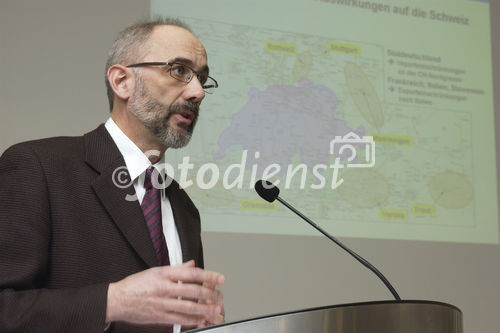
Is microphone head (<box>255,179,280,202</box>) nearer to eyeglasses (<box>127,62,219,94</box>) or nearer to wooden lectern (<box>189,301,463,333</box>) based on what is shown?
eyeglasses (<box>127,62,219,94</box>)

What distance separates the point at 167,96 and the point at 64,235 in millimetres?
549

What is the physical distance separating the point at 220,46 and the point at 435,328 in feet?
6.99

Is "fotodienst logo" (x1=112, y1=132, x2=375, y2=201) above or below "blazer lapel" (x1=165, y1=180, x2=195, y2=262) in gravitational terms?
above

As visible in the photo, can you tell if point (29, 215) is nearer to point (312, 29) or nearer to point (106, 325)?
point (106, 325)

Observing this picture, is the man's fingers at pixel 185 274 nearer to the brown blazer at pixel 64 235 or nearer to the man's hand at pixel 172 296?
the man's hand at pixel 172 296

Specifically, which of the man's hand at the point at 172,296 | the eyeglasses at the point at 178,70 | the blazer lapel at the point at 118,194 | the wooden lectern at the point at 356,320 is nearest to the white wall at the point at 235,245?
the eyeglasses at the point at 178,70

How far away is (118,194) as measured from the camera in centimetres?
154

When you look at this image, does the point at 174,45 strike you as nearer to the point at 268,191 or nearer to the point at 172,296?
the point at 268,191

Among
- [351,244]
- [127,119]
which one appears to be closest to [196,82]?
[127,119]

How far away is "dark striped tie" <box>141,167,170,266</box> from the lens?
1.59 meters

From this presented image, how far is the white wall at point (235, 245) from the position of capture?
8.78 ft

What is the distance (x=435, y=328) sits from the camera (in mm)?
1078

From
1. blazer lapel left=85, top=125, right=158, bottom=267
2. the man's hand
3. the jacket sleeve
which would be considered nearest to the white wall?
blazer lapel left=85, top=125, right=158, bottom=267

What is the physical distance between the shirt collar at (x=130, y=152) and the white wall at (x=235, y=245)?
107 cm
